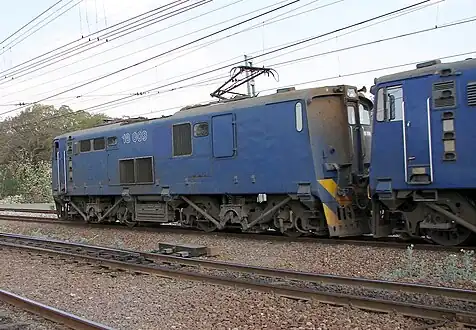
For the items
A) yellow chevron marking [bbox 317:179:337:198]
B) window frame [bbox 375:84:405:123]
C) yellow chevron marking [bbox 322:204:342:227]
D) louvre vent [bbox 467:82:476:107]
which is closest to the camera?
louvre vent [bbox 467:82:476:107]

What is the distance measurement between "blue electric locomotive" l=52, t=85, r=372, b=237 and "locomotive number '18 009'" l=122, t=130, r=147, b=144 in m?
0.03

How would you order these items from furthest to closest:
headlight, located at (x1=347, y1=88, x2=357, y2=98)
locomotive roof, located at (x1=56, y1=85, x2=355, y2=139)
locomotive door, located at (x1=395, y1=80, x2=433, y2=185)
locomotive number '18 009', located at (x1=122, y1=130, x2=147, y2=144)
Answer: locomotive number '18 009', located at (x1=122, y1=130, x2=147, y2=144) < headlight, located at (x1=347, y1=88, x2=357, y2=98) < locomotive roof, located at (x1=56, y1=85, x2=355, y2=139) < locomotive door, located at (x1=395, y1=80, x2=433, y2=185)

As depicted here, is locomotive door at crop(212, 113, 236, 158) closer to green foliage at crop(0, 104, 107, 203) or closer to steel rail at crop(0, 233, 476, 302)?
steel rail at crop(0, 233, 476, 302)

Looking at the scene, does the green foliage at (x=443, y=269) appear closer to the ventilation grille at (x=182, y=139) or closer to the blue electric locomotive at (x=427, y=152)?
the blue electric locomotive at (x=427, y=152)

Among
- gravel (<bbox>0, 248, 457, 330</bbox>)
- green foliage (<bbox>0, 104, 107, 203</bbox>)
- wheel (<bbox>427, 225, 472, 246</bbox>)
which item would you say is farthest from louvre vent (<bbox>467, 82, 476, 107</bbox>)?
green foliage (<bbox>0, 104, 107, 203</bbox>)

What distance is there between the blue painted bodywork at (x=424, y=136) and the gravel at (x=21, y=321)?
6515 millimetres

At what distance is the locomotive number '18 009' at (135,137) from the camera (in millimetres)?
16256

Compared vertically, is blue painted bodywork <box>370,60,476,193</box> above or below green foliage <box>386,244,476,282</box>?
above

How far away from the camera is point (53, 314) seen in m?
6.50

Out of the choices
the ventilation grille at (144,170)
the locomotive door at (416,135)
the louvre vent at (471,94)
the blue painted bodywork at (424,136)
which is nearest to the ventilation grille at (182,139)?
the ventilation grille at (144,170)

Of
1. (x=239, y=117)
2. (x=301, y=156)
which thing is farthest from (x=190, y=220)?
(x=301, y=156)

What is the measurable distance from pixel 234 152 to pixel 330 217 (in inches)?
122

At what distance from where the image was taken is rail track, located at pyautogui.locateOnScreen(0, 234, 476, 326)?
20.2 feet

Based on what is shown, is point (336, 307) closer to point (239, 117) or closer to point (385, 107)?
point (385, 107)
